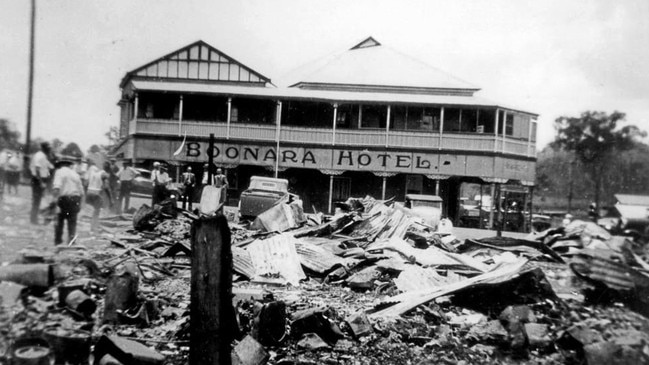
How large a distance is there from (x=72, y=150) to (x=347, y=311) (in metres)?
7.25

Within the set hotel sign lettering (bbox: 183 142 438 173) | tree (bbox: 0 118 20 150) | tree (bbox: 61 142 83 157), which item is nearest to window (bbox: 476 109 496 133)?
hotel sign lettering (bbox: 183 142 438 173)

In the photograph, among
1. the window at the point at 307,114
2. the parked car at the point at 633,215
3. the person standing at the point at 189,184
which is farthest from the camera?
the window at the point at 307,114

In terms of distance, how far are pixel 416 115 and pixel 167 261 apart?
19.1 meters

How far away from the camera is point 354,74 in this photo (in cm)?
2722

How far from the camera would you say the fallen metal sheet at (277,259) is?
8.20 metres

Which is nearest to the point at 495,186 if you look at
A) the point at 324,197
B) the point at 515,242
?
the point at 324,197

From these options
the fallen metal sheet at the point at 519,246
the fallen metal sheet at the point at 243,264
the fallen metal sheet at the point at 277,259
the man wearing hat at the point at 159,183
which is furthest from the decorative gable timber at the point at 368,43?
the fallen metal sheet at the point at 243,264

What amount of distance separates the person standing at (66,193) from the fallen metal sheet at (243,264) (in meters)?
3.27

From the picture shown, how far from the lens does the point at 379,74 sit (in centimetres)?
2733

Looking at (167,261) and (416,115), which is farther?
(416,115)

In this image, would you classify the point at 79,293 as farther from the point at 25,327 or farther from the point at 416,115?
the point at 416,115

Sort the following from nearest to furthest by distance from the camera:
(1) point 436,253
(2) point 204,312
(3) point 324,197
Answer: (2) point 204,312 → (1) point 436,253 → (3) point 324,197

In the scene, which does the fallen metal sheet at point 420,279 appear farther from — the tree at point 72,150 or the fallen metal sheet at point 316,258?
the tree at point 72,150

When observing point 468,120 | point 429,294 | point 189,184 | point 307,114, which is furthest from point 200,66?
point 429,294
